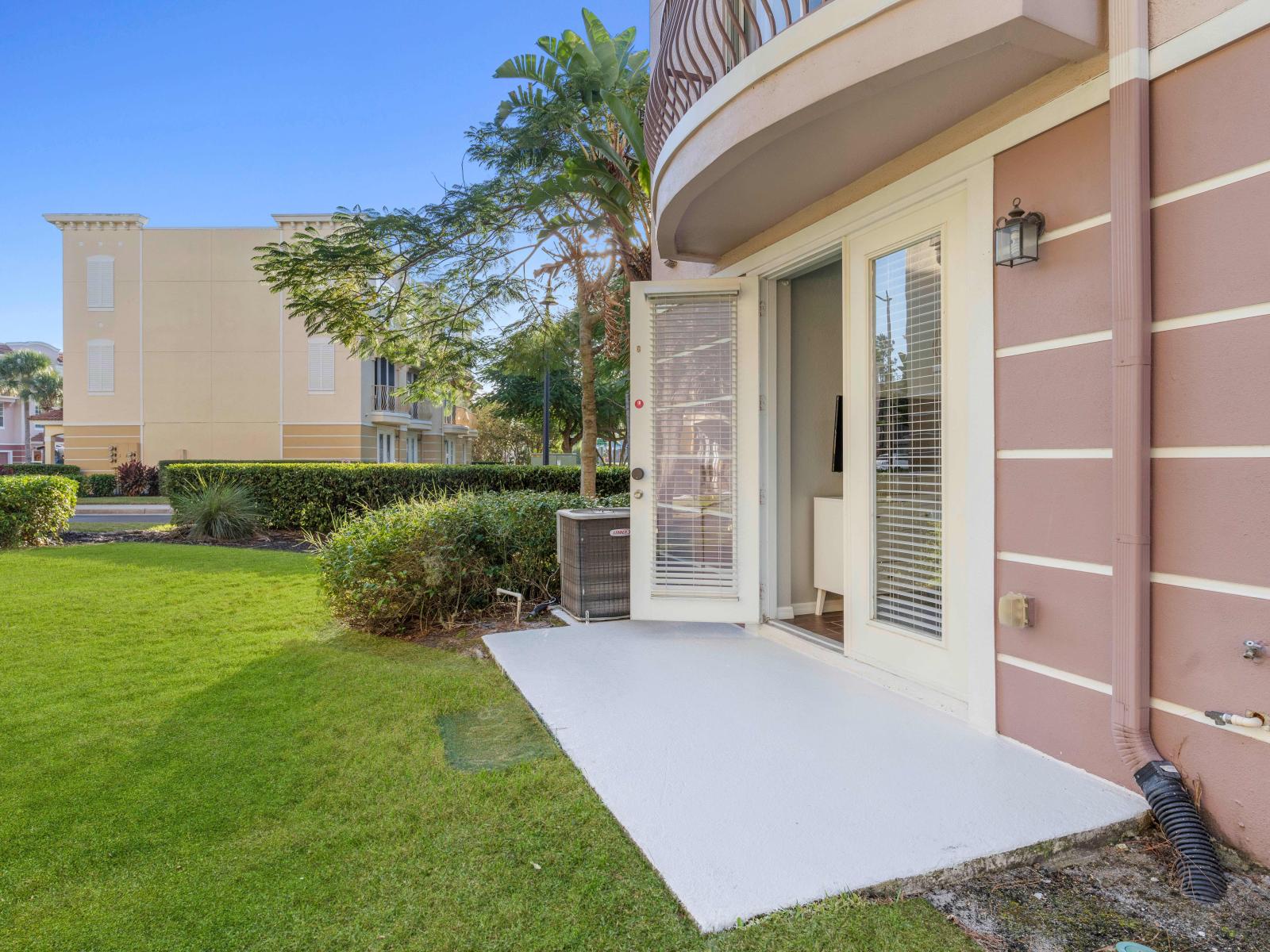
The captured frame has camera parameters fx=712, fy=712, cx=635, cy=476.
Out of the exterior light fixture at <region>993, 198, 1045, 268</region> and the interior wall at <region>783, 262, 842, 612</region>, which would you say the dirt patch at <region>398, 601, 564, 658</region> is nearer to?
the interior wall at <region>783, 262, 842, 612</region>

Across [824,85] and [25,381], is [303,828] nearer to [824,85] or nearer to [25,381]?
[824,85]

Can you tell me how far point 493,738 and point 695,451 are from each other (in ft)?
7.47

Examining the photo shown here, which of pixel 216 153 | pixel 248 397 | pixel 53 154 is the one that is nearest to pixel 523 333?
pixel 216 153

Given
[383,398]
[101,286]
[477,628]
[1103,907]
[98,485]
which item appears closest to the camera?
[1103,907]

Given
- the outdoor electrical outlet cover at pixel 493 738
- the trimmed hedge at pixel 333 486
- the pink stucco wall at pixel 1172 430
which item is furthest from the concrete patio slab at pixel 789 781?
the trimmed hedge at pixel 333 486

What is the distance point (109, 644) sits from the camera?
15.7ft

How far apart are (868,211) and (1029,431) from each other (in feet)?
4.88

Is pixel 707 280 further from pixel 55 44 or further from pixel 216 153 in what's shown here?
pixel 216 153

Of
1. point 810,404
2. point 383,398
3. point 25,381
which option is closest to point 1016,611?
point 810,404

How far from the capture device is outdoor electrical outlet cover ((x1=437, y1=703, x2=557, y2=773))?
114 inches

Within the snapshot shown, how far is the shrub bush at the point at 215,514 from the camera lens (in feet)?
34.2

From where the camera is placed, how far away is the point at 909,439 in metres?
3.45

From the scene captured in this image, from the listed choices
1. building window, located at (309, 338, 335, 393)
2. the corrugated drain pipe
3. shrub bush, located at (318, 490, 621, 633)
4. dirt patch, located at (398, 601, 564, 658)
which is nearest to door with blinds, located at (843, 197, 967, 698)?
the corrugated drain pipe

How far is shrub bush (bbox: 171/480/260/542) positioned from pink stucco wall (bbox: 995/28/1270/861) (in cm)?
1076
